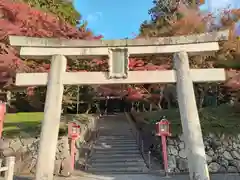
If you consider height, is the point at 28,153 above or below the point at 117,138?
below

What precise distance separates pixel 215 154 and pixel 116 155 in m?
4.32

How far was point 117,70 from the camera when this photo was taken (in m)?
8.27

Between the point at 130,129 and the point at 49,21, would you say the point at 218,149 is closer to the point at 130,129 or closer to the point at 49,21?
the point at 130,129

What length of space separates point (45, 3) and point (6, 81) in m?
13.0

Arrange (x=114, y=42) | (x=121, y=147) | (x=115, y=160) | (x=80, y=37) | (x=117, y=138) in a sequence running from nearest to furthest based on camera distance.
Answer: (x=114, y=42) < (x=115, y=160) < (x=121, y=147) < (x=80, y=37) < (x=117, y=138)

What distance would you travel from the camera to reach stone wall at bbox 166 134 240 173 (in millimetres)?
11086

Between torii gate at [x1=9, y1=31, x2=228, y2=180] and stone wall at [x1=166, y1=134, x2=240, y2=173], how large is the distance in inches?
151

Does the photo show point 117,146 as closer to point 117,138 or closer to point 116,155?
point 116,155

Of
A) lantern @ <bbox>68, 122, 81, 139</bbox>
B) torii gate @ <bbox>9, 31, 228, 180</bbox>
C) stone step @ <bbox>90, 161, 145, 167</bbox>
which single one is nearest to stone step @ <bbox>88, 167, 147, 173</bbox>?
stone step @ <bbox>90, 161, 145, 167</bbox>

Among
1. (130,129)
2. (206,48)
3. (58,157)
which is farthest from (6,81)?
(206,48)

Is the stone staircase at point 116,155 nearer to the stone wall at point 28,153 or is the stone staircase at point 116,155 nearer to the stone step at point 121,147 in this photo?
the stone step at point 121,147

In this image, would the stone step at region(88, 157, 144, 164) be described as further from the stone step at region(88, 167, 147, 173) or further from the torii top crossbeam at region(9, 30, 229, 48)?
the torii top crossbeam at region(9, 30, 229, 48)

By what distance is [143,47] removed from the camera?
27.9 ft

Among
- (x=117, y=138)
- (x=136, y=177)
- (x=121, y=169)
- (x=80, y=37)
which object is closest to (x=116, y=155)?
(x=121, y=169)
